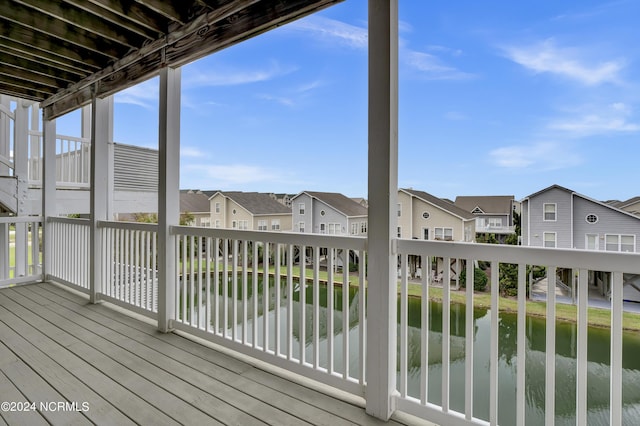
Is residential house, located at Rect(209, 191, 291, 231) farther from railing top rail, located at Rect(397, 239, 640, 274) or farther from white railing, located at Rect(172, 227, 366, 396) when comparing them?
railing top rail, located at Rect(397, 239, 640, 274)

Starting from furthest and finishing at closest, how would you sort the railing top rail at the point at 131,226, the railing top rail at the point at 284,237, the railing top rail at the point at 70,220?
the railing top rail at the point at 70,220 < the railing top rail at the point at 131,226 < the railing top rail at the point at 284,237

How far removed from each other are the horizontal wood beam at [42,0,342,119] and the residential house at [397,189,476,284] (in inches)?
49.4

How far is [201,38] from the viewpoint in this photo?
8.28 ft

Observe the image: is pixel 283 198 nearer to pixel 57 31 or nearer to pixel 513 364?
pixel 513 364

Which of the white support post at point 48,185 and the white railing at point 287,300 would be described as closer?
the white railing at point 287,300

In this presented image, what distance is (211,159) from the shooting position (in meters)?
3.25

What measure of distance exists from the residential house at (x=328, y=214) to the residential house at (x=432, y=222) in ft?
0.82

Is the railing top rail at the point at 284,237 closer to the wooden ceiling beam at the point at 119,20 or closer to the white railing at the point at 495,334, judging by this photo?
the white railing at the point at 495,334

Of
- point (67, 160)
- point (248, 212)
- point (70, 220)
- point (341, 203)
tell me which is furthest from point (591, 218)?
point (67, 160)

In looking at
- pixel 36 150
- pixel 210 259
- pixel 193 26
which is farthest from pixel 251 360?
pixel 36 150

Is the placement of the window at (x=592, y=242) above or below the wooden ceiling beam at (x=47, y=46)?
below

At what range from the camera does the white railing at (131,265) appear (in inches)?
124

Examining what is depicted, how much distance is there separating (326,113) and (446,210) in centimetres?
111

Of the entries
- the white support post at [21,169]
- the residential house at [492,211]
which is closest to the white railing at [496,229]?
the residential house at [492,211]
